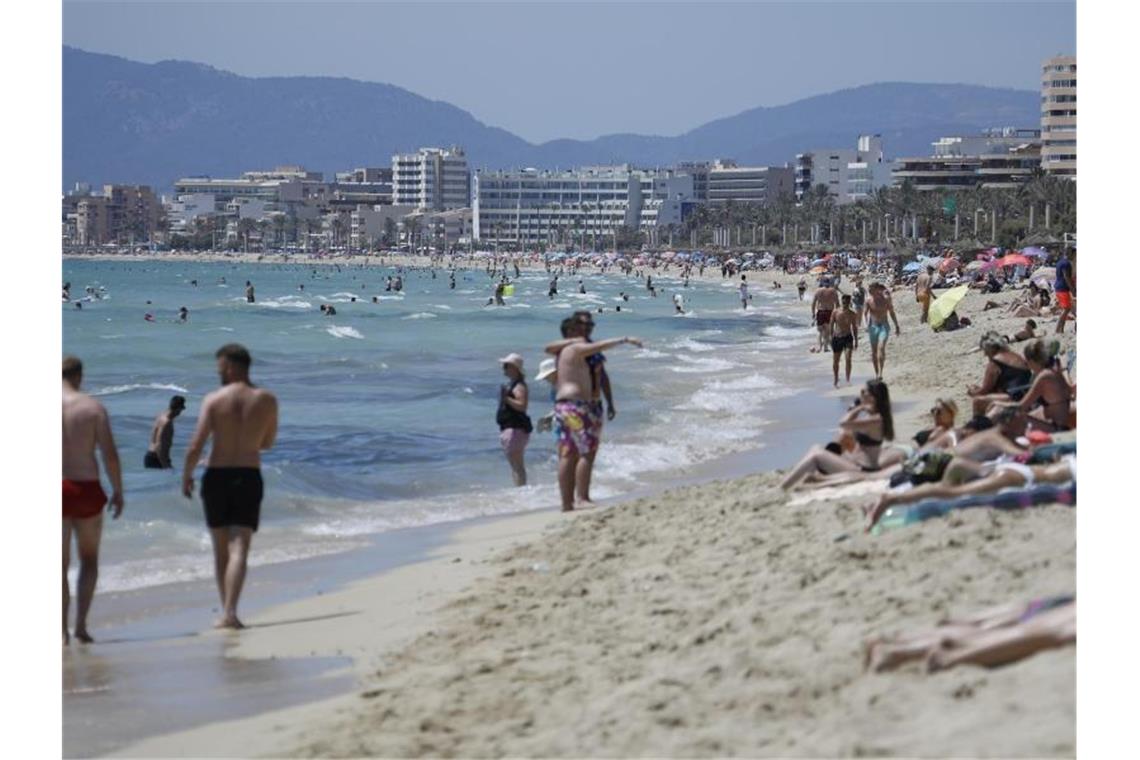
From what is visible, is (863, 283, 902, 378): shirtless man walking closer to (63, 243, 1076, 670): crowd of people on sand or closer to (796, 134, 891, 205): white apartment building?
(63, 243, 1076, 670): crowd of people on sand

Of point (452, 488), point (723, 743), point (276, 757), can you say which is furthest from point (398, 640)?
point (452, 488)

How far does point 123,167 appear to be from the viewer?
5032 inches

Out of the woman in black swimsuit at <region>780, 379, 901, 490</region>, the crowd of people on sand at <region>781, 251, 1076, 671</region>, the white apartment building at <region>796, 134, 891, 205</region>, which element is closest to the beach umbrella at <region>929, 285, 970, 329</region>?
the crowd of people on sand at <region>781, 251, 1076, 671</region>

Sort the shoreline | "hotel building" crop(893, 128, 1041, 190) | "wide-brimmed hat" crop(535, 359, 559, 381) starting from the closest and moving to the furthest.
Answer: the shoreline → "wide-brimmed hat" crop(535, 359, 559, 381) → "hotel building" crop(893, 128, 1041, 190)

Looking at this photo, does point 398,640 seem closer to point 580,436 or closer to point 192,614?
point 192,614

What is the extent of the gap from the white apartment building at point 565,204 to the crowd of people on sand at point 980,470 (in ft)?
560

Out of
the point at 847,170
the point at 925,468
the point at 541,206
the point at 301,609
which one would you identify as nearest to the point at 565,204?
the point at 541,206

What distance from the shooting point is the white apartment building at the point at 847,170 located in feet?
550

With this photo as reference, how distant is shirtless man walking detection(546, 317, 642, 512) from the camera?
9789 mm

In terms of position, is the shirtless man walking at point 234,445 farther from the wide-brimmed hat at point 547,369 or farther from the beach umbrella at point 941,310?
the beach umbrella at point 941,310

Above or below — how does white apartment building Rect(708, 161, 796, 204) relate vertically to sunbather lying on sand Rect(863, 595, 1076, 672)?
above

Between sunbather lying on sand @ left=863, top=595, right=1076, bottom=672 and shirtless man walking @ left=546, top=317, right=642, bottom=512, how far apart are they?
4.43 m

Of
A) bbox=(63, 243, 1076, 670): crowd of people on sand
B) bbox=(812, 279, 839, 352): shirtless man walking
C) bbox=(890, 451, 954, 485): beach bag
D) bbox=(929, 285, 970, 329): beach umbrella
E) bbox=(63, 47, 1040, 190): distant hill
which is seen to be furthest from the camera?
bbox=(63, 47, 1040, 190): distant hill
